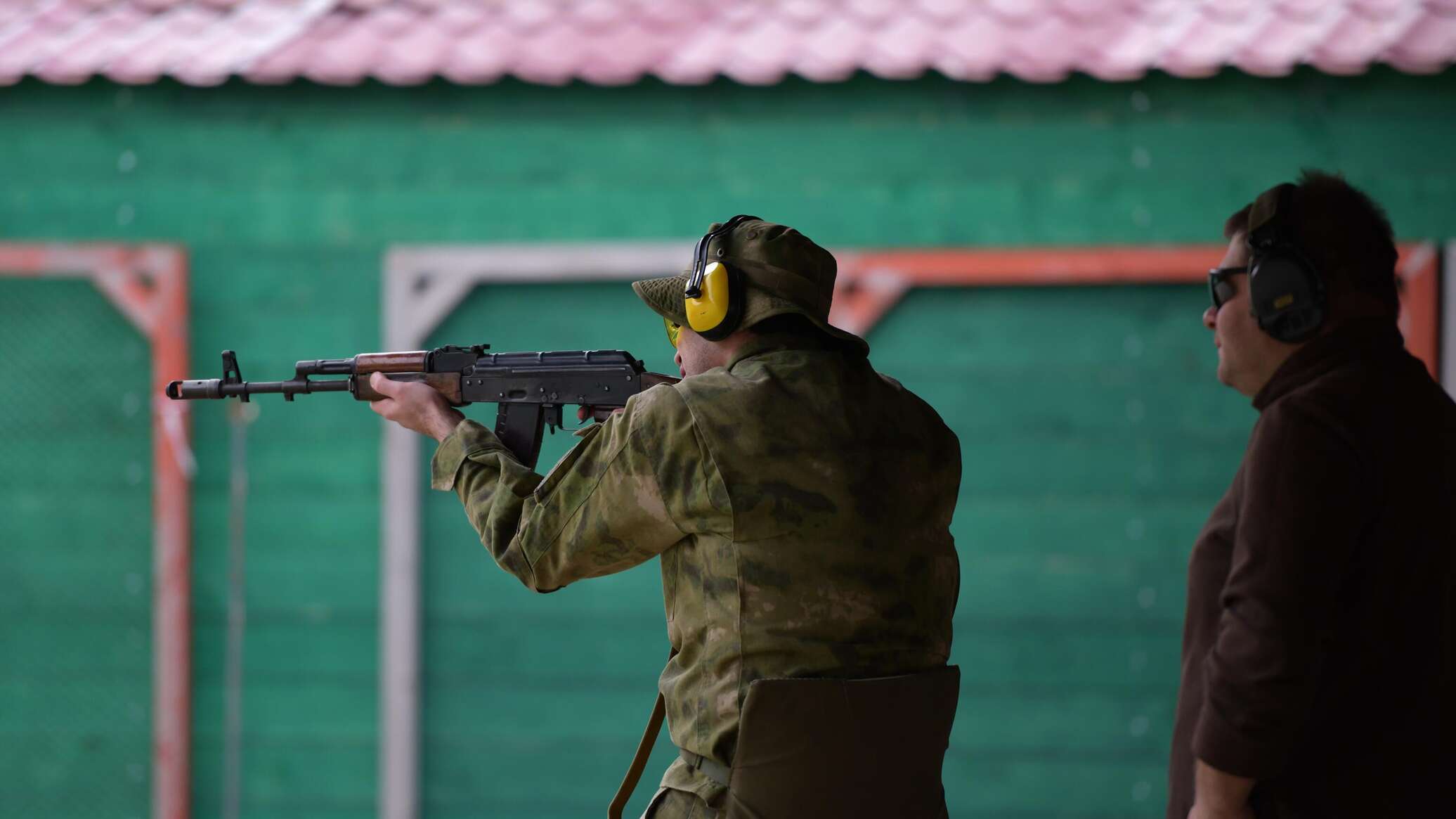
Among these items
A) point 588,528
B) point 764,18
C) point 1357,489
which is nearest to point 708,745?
point 588,528

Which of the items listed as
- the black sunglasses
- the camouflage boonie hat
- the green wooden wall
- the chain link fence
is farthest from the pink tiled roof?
the camouflage boonie hat

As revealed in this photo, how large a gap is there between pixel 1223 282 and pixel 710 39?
2738mm

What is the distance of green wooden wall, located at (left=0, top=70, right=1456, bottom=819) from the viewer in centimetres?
493

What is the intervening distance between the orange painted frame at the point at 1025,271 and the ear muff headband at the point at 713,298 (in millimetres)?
2475

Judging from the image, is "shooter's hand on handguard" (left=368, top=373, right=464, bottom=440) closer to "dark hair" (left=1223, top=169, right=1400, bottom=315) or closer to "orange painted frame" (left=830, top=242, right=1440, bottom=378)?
"dark hair" (left=1223, top=169, right=1400, bottom=315)

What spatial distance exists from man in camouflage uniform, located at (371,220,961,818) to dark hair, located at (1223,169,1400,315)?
0.77m

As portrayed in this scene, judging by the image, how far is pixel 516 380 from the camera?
9.92 ft

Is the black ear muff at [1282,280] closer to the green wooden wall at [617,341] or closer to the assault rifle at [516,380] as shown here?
the assault rifle at [516,380]

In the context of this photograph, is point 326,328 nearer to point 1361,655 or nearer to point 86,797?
point 86,797

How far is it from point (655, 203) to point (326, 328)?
133 cm

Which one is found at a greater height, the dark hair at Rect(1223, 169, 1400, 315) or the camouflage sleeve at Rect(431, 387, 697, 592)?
the dark hair at Rect(1223, 169, 1400, 315)

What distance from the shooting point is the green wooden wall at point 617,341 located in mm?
4926

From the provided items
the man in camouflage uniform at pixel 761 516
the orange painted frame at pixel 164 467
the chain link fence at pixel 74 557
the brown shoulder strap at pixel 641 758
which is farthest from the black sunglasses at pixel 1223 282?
the chain link fence at pixel 74 557

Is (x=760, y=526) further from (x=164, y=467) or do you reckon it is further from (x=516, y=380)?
(x=164, y=467)
